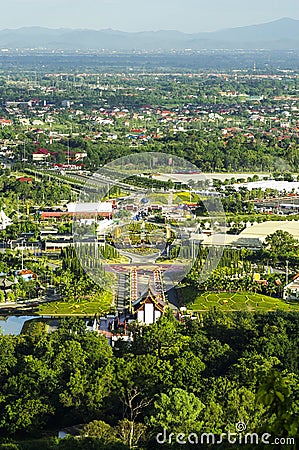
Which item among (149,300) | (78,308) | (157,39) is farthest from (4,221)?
(157,39)

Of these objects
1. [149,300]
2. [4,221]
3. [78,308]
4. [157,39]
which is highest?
[149,300]

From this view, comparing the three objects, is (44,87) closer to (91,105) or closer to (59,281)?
(91,105)

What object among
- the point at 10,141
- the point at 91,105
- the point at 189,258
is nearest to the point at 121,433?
the point at 189,258

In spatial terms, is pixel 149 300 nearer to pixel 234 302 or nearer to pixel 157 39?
pixel 234 302

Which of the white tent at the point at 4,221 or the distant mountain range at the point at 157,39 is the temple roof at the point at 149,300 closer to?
the white tent at the point at 4,221

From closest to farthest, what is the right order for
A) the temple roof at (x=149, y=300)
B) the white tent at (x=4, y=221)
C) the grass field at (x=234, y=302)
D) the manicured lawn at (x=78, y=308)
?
the temple roof at (x=149, y=300) < the manicured lawn at (x=78, y=308) < the grass field at (x=234, y=302) < the white tent at (x=4, y=221)

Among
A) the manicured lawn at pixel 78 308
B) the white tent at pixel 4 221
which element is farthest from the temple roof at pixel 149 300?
the white tent at pixel 4 221

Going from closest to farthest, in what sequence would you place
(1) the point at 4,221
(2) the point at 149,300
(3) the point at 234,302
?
(2) the point at 149,300 < (3) the point at 234,302 < (1) the point at 4,221
